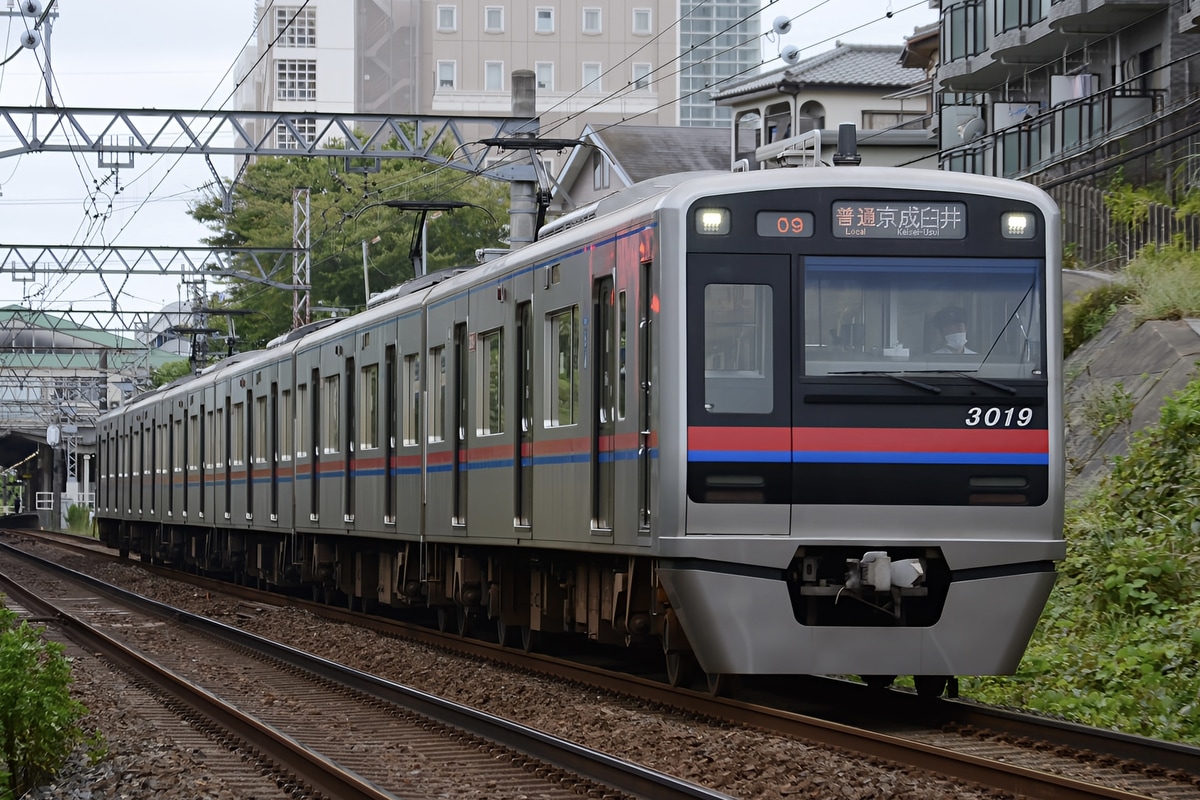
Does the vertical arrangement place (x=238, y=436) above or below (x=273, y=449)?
above

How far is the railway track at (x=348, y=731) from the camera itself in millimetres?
8031

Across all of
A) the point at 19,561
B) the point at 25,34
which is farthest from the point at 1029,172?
the point at 19,561

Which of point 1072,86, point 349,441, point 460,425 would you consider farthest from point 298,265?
point 460,425

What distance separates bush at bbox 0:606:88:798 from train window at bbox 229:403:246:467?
48.1 ft

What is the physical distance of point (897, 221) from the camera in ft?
31.5

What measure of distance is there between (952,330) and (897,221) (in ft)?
2.14

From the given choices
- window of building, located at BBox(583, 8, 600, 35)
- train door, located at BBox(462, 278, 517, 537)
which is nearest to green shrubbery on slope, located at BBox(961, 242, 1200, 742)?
train door, located at BBox(462, 278, 517, 537)

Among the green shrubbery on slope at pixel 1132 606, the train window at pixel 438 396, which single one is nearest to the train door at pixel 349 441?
the train window at pixel 438 396

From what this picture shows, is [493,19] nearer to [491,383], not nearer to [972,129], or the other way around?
[972,129]

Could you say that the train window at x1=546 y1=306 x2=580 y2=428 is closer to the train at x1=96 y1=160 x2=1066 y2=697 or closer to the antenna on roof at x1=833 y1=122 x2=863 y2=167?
the train at x1=96 y1=160 x2=1066 y2=697

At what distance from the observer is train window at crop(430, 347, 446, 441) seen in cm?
1449

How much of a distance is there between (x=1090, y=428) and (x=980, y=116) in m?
16.4

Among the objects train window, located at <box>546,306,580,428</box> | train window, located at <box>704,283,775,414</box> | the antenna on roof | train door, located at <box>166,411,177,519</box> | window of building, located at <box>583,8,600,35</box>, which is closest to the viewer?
train window, located at <box>704,283,775,414</box>

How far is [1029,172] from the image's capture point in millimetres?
26578
